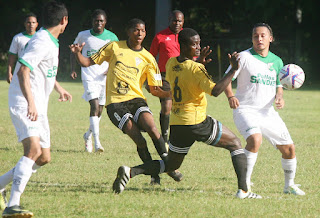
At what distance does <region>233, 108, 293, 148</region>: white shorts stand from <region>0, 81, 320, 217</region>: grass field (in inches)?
25.1

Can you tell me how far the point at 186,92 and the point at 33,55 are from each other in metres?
1.75

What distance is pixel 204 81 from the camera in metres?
6.57

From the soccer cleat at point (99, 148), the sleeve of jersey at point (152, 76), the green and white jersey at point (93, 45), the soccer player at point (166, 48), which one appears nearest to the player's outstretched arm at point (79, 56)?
the sleeve of jersey at point (152, 76)

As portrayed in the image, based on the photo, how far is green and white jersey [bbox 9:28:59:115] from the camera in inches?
230

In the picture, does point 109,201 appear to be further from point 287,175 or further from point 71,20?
point 71,20

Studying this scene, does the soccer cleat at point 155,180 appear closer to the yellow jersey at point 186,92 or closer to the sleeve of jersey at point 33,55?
the yellow jersey at point 186,92

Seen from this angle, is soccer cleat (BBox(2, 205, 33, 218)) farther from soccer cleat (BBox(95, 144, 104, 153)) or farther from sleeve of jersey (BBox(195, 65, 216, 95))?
soccer cleat (BBox(95, 144, 104, 153))

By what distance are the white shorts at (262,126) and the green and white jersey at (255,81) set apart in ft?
0.36

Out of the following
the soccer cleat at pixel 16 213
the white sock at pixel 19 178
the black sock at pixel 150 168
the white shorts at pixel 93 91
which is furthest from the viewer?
the white shorts at pixel 93 91

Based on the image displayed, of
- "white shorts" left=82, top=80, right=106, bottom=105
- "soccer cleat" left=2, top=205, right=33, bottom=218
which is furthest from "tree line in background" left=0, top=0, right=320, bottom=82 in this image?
"soccer cleat" left=2, top=205, right=33, bottom=218

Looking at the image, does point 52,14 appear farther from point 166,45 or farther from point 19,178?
point 166,45

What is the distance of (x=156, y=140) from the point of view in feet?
24.8

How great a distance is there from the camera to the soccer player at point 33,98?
18.6ft

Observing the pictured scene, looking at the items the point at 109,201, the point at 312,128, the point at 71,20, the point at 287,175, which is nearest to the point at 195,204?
the point at 109,201
